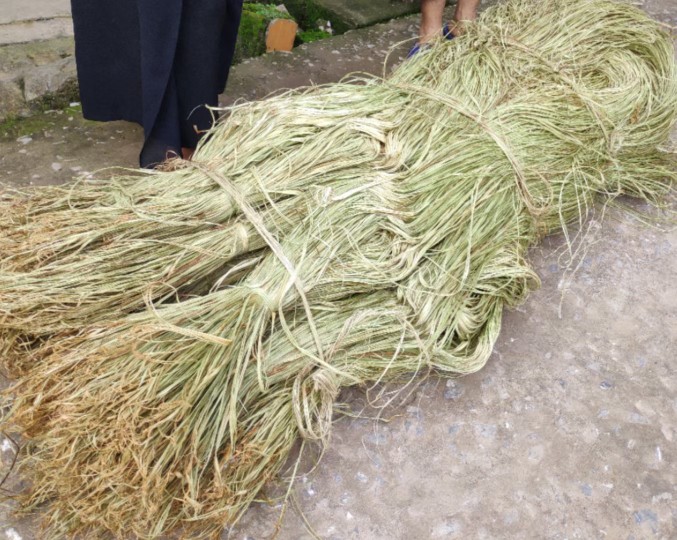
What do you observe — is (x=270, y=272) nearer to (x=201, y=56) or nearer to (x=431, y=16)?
(x=201, y=56)

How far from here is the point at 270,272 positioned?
1666 millimetres

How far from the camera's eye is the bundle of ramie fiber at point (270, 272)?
1436 mm

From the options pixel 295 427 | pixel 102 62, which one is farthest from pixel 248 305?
pixel 102 62

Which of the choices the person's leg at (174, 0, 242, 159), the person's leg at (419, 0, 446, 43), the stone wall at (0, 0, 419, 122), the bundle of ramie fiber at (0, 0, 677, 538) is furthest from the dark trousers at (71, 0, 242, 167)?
the person's leg at (419, 0, 446, 43)

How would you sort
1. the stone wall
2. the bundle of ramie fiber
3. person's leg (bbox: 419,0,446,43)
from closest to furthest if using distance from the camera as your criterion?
the bundle of ramie fiber
the stone wall
person's leg (bbox: 419,0,446,43)

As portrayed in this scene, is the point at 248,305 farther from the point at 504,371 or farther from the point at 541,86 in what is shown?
the point at 541,86

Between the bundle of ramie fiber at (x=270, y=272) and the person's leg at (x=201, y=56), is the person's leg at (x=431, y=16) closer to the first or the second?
the bundle of ramie fiber at (x=270, y=272)

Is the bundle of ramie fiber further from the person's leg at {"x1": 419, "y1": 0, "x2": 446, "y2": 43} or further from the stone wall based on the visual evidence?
the stone wall

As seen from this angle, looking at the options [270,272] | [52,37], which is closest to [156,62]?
[270,272]

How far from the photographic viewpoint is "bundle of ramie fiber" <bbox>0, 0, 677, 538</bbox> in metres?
1.44

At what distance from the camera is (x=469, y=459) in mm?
1771

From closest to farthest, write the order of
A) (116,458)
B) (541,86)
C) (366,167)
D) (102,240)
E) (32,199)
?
1. (116,458)
2. (102,240)
3. (32,199)
4. (366,167)
5. (541,86)

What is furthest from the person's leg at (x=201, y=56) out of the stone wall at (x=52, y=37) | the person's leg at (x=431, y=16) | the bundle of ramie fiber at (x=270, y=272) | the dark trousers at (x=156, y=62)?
the person's leg at (x=431, y=16)

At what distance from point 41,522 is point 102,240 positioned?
64 centimetres
